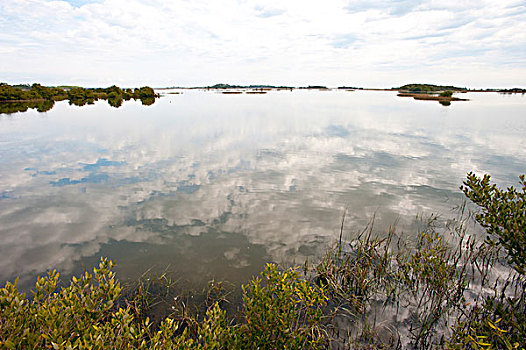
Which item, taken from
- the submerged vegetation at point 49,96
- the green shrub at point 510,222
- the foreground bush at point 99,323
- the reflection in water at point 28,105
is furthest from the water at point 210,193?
the submerged vegetation at point 49,96

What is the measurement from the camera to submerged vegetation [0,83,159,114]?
275ft

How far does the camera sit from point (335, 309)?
24.6 ft

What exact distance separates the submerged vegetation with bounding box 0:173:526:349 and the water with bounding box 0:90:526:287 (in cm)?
208

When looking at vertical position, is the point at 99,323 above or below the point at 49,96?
below

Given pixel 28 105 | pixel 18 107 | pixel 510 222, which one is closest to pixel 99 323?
pixel 510 222

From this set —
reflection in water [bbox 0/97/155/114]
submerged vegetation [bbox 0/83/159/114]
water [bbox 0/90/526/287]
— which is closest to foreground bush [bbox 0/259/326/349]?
water [bbox 0/90/526/287]

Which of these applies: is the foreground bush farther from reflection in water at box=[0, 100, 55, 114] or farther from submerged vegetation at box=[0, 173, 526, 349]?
reflection in water at box=[0, 100, 55, 114]

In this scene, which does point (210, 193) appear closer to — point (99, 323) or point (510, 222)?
point (99, 323)

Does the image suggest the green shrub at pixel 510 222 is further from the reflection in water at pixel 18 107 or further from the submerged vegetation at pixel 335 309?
the reflection in water at pixel 18 107

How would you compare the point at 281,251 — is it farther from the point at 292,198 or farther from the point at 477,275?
the point at 477,275

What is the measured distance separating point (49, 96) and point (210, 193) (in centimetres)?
12860

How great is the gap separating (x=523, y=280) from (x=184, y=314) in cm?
1127

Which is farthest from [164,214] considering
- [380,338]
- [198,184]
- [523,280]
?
[523,280]

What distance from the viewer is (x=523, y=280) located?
30.1 ft
